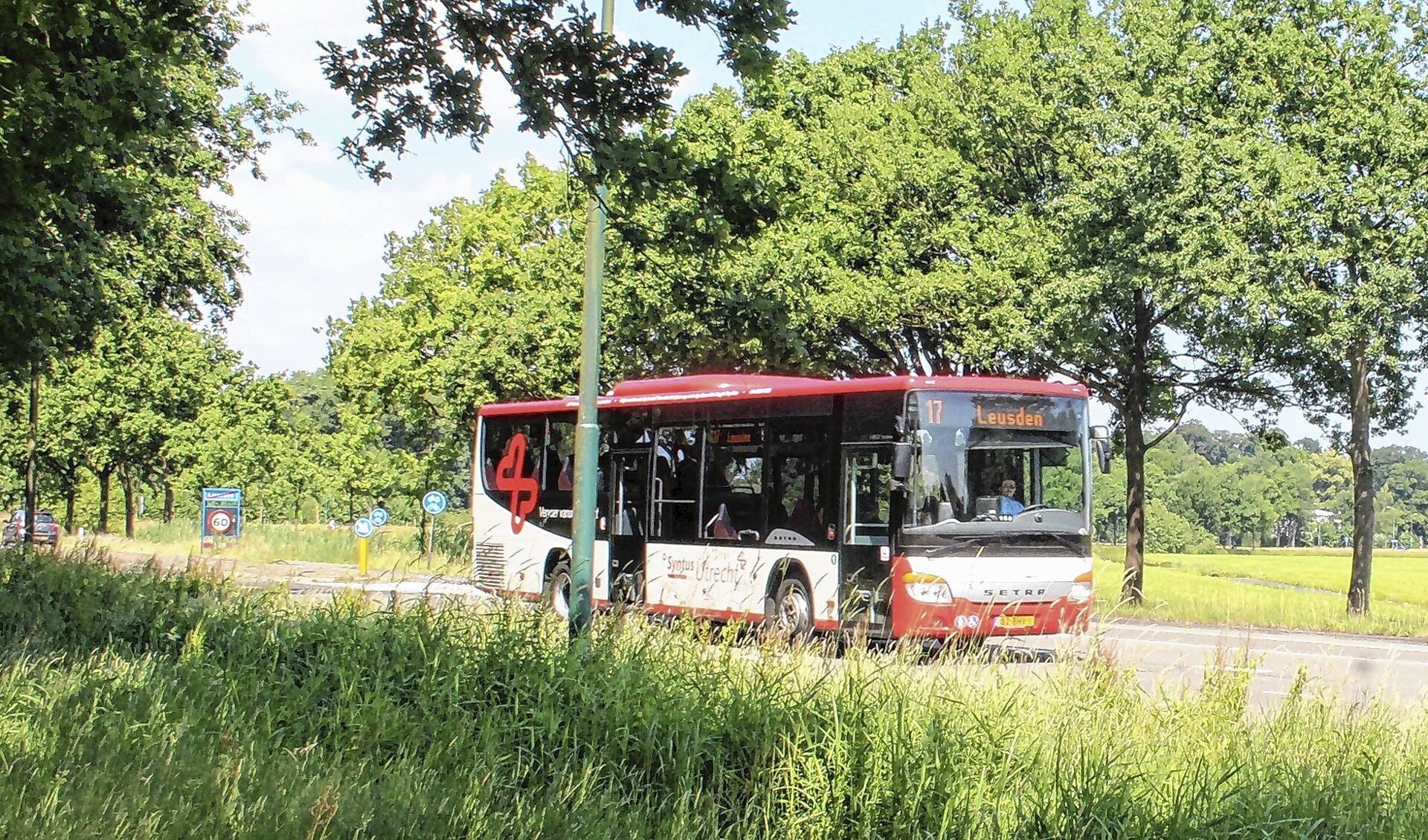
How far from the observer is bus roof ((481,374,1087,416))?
16391mm

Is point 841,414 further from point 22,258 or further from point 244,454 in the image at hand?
point 244,454

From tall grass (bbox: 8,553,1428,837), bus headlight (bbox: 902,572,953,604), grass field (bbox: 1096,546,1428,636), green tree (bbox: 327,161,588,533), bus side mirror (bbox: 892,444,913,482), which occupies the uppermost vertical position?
green tree (bbox: 327,161,588,533)

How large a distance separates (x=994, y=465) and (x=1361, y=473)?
46.4 feet

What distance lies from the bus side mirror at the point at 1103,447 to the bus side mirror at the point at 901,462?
8.92 ft

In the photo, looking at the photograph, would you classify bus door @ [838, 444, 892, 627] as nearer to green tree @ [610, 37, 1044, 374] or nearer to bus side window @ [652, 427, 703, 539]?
bus side window @ [652, 427, 703, 539]

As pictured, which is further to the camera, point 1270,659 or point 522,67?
point 1270,659

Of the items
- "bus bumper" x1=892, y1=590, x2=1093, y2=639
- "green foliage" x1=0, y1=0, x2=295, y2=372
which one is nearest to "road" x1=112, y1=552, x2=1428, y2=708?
"bus bumper" x1=892, y1=590, x2=1093, y2=639

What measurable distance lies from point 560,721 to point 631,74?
157 inches

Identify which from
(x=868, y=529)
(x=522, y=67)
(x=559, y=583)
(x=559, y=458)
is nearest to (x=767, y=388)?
→ (x=868, y=529)

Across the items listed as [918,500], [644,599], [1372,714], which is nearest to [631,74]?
[1372,714]

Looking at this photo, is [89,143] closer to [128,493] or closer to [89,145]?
[89,145]

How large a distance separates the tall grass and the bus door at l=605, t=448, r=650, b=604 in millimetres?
9401

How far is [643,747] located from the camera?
7.76 metres

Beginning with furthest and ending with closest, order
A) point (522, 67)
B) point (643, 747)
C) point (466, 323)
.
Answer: point (466, 323) < point (522, 67) < point (643, 747)
